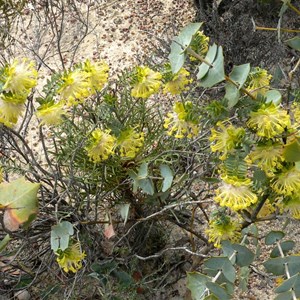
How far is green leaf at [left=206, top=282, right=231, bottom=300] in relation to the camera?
42.1 inches

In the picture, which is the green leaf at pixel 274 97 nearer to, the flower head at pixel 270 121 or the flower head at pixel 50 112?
the flower head at pixel 270 121

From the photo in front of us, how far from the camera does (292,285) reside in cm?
107

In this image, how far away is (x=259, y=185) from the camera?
3.74ft

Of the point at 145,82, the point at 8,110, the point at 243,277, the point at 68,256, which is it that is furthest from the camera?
the point at 243,277

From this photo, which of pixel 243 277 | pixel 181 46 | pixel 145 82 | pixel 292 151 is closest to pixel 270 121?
pixel 292 151

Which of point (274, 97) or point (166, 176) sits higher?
Result: point (274, 97)

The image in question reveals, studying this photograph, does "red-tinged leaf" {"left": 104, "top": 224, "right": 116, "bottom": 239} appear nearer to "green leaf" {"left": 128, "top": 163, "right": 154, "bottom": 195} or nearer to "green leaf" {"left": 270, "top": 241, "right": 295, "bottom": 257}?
"green leaf" {"left": 128, "top": 163, "right": 154, "bottom": 195}

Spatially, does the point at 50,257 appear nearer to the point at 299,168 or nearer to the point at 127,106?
the point at 127,106

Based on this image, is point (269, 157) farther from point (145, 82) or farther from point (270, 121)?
point (145, 82)

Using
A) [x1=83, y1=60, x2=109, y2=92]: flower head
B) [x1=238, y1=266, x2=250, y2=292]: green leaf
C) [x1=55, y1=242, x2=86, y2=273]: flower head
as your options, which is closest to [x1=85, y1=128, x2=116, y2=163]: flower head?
[x1=83, y1=60, x2=109, y2=92]: flower head

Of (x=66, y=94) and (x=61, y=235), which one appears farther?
(x=61, y=235)

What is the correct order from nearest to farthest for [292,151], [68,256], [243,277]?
1. [292,151]
2. [68,256]
3. [243,277]

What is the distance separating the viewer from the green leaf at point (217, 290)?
1.07 meters

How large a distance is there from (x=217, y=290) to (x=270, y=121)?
0.98 ft
